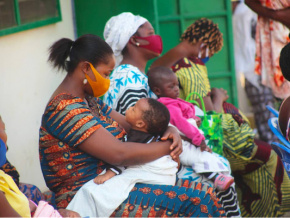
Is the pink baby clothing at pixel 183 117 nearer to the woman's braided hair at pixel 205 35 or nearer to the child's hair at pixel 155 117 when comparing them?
the child's hair at pixel 155 117

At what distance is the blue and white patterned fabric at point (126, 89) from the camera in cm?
404

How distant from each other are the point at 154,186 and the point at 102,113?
69 cm

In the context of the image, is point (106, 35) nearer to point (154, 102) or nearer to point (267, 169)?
point (154, 102)

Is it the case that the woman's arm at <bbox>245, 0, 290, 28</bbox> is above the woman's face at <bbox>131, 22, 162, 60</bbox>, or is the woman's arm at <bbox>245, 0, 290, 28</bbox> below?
above

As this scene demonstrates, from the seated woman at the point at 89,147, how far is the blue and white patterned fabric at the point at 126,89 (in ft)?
1.86

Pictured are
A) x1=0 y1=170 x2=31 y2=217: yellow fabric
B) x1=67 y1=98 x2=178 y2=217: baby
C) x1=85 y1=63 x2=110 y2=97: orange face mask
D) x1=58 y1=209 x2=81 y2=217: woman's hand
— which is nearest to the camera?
x1=0 y1=170 x2=31 y2=217: yellow fabric

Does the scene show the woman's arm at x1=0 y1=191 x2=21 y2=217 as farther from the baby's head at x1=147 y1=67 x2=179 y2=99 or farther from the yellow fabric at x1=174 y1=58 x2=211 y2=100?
the yellow fabric at x1=174 y1=58 x2=211 y2=100

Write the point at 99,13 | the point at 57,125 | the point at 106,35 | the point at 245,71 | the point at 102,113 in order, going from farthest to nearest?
1. the point at 245,71
2. the point at 99,13
3. the point at 106,35
4. the point at 102,113
5. the point at 57,125

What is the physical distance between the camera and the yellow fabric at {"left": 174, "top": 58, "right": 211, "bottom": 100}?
15.4 ft

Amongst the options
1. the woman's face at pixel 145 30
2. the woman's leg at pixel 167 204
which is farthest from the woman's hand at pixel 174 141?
the woman's face at pixel 145 30

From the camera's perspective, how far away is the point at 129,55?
14.7ft

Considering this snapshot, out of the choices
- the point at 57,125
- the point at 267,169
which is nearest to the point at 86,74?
the point at 57,125

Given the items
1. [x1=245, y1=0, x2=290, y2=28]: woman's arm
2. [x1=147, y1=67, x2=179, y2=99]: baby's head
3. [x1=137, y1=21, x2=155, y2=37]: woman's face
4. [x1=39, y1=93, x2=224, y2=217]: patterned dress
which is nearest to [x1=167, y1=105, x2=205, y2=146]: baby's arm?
[x1=147, y1=67, x2=179, y2=99]: baby's head

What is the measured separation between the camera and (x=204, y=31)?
5133 mm
